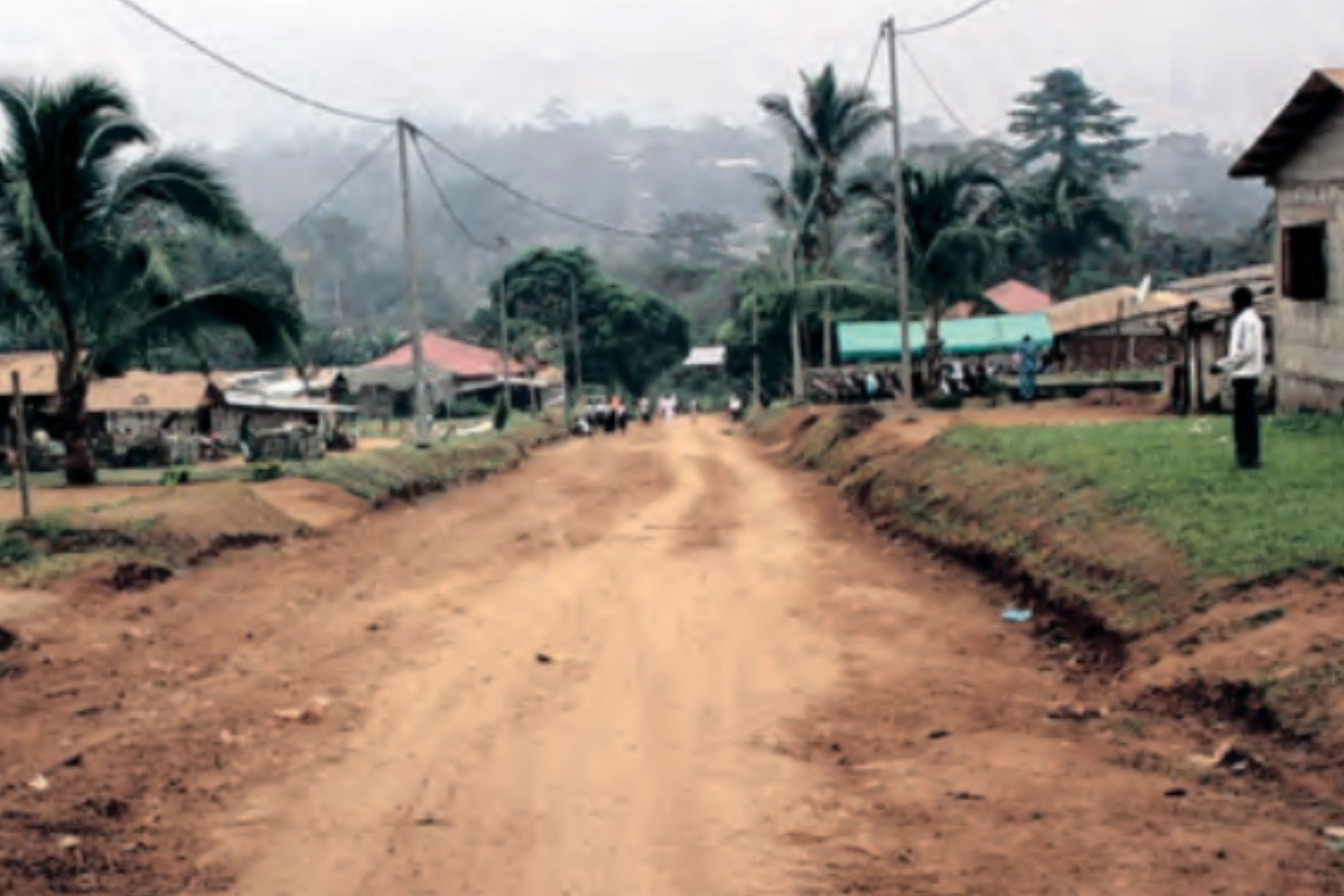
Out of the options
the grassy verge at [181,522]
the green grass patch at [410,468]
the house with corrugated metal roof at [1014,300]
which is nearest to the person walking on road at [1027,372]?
the green grass patch at [410,468]

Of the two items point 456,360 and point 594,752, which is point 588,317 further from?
point 594,752

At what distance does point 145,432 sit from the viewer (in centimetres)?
4016

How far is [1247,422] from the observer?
1197cm

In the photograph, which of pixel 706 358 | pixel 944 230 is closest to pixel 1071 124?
pixel 706 358

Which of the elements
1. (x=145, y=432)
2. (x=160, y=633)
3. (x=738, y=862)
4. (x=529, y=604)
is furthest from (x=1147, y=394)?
(x=145, y=432)

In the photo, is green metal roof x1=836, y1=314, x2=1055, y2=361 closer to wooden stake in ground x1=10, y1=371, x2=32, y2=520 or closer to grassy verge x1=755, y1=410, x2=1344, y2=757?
grassy verge x1=755, y1=410, x2=1344, y2=757

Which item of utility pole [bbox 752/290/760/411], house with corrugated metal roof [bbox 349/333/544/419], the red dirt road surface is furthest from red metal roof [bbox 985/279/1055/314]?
the red dirt road surface

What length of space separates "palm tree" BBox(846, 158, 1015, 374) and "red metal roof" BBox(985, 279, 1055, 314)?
2143 centimetres

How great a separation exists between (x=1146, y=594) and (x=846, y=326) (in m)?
35.3

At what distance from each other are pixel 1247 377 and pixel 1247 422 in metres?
0.48

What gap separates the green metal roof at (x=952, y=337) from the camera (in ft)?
139

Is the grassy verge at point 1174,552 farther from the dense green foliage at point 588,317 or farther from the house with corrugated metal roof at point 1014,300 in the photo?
the dense green foliage at point 588,317

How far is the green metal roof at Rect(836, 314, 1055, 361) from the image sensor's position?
42.3 metres

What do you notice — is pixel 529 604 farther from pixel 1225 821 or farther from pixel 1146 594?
pixel 1225 821
